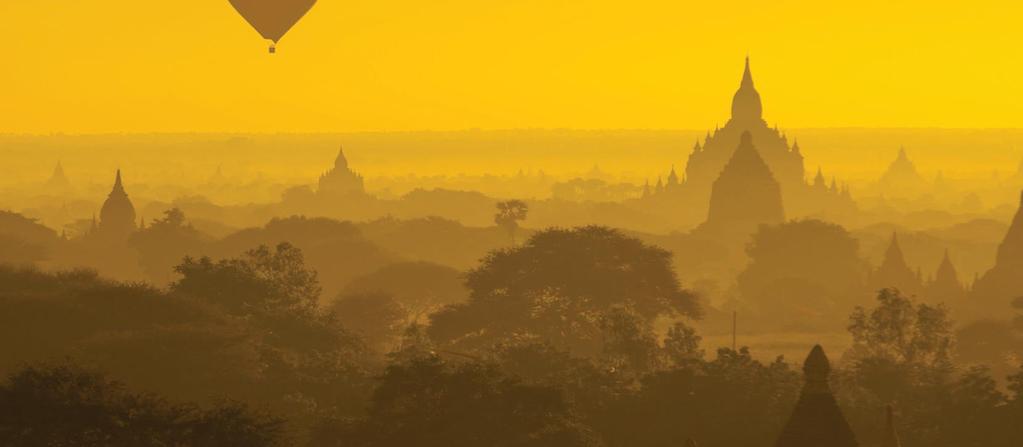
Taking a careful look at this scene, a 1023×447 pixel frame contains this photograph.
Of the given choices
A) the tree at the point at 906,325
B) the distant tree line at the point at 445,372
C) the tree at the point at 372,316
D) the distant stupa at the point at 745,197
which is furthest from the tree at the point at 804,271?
the tree at the point at 906,325

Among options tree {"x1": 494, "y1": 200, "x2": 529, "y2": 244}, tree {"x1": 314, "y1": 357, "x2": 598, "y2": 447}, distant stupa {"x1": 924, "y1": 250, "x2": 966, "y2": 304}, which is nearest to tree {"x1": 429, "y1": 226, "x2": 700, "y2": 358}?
tree {"x1": 314, "y1": 357, "x2": 598, "y2": 447}

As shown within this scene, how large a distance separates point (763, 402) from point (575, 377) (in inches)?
225

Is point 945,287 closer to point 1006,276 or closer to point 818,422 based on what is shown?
point 1006,276

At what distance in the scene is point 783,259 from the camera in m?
118

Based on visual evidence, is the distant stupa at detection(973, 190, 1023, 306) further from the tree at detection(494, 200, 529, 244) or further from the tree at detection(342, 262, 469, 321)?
the tree at detection(494, 200, 529, 244)

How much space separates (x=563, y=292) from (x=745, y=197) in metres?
90.5

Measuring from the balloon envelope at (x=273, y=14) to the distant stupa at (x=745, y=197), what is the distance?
301ft

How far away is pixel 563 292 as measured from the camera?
7806 cm

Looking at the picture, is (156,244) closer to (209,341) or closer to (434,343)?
(434,343)

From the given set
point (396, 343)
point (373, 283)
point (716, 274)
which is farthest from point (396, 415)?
point (716, 274)

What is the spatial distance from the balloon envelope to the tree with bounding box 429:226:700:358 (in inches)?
527

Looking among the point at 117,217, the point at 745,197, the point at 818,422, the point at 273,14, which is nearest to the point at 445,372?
the point at 818,422

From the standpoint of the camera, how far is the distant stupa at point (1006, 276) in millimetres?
101562

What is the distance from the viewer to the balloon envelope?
2894 inches
